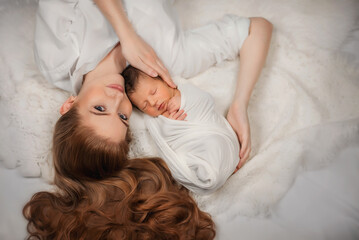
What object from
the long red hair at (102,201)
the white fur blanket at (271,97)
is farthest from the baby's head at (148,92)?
the long red hair at (102,201)

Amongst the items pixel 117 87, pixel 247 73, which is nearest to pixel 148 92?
pixel 117 87

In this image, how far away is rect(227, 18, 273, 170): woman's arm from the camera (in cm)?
133

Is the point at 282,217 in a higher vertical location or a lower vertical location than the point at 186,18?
lower

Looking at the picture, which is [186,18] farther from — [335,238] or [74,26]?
[335,238]

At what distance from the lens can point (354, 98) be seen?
1371 millimetres

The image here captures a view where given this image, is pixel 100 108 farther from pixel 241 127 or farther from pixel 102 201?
pixel 241 127

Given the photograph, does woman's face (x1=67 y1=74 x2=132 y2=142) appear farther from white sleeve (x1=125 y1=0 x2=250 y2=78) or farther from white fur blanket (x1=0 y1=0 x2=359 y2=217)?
white sleeve (x1=125 y1=0 x2=250 y2=78)

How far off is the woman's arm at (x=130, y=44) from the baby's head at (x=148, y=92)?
4cm

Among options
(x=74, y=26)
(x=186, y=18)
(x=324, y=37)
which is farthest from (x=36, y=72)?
(x=324, y=37)

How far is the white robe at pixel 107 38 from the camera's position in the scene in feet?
4.63

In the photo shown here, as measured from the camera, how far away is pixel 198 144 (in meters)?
1.23

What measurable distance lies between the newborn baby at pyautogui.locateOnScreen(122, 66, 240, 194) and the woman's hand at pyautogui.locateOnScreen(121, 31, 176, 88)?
0.14ft

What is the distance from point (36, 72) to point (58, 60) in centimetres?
17

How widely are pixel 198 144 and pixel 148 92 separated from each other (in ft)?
1.06
